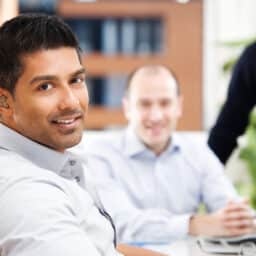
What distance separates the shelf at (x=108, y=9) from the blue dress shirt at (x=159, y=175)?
303 cm

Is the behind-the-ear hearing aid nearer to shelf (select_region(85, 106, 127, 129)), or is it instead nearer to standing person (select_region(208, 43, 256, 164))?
standing person (select_region(208, 43, 256, 164))

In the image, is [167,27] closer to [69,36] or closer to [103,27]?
[103,27]

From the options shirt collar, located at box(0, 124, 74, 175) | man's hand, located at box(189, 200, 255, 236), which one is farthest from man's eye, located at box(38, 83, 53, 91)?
man's hand, located at box(189, 200, 255, 236)

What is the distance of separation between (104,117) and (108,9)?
3.10ft

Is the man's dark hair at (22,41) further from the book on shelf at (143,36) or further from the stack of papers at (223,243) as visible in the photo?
the book on shelf at (143,36)

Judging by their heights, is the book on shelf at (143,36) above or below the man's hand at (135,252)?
below

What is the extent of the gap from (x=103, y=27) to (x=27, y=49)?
4252 millimetres

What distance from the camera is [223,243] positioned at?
5.68 feet

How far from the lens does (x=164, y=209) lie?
2.31 meters

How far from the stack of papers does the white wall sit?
311 cm

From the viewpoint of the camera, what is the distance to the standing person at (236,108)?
2.32m

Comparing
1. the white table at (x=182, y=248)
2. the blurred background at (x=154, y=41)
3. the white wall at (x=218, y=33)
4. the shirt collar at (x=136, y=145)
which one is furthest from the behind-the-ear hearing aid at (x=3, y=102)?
the blurred background at (x=154, y=41)

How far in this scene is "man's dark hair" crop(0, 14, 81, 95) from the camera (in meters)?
1.14

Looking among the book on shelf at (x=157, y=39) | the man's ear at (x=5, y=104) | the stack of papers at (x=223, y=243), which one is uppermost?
the man's ear at (x=5, y=104)
